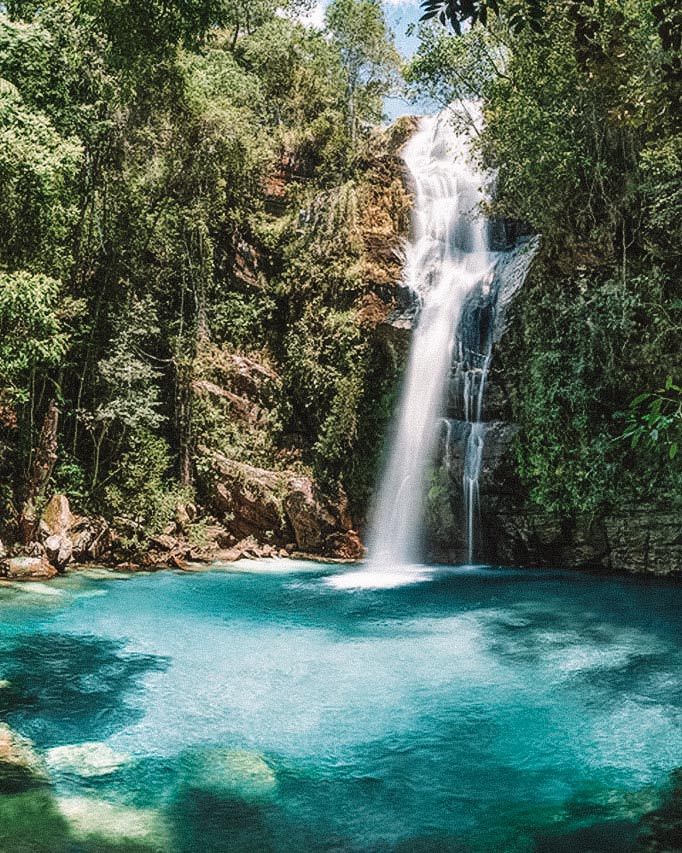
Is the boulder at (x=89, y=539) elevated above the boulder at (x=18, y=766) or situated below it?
above

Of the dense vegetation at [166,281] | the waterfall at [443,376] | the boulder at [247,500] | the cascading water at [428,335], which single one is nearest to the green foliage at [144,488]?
the dense vegetation at [166,281]

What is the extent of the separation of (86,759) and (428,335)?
44.0ft

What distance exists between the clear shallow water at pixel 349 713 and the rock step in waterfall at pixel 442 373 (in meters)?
4.23

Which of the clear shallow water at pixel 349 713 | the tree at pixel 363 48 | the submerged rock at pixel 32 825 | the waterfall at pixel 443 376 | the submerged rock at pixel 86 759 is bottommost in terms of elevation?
the clear shallow water at pixel 349 713

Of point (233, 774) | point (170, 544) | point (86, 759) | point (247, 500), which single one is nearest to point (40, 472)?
point (170, 544)

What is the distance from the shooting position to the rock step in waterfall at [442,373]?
52.4 feet

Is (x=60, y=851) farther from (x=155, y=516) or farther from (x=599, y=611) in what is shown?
(x=155, y=516)

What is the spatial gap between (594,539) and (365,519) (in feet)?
17.4

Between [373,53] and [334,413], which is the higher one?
[373,53]

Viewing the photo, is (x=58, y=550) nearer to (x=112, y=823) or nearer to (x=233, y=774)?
(x=233, y=774)

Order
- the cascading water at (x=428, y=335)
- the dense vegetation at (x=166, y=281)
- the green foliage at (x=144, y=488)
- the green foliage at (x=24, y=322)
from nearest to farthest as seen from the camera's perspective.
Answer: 1. the green foliage at (x=24, y=322)
2. the dense vegetation at (x=166, y=281)
3. the green foliage at (x=144, y=488)
4. the cascading water at (x=428, y=335)

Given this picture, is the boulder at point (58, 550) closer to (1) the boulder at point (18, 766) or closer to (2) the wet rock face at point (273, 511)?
(2) the wet rock face at point (273, 511)

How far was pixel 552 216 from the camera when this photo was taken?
14.9 metres

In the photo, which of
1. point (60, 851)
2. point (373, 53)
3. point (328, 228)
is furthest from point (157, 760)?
point (373, 53)
